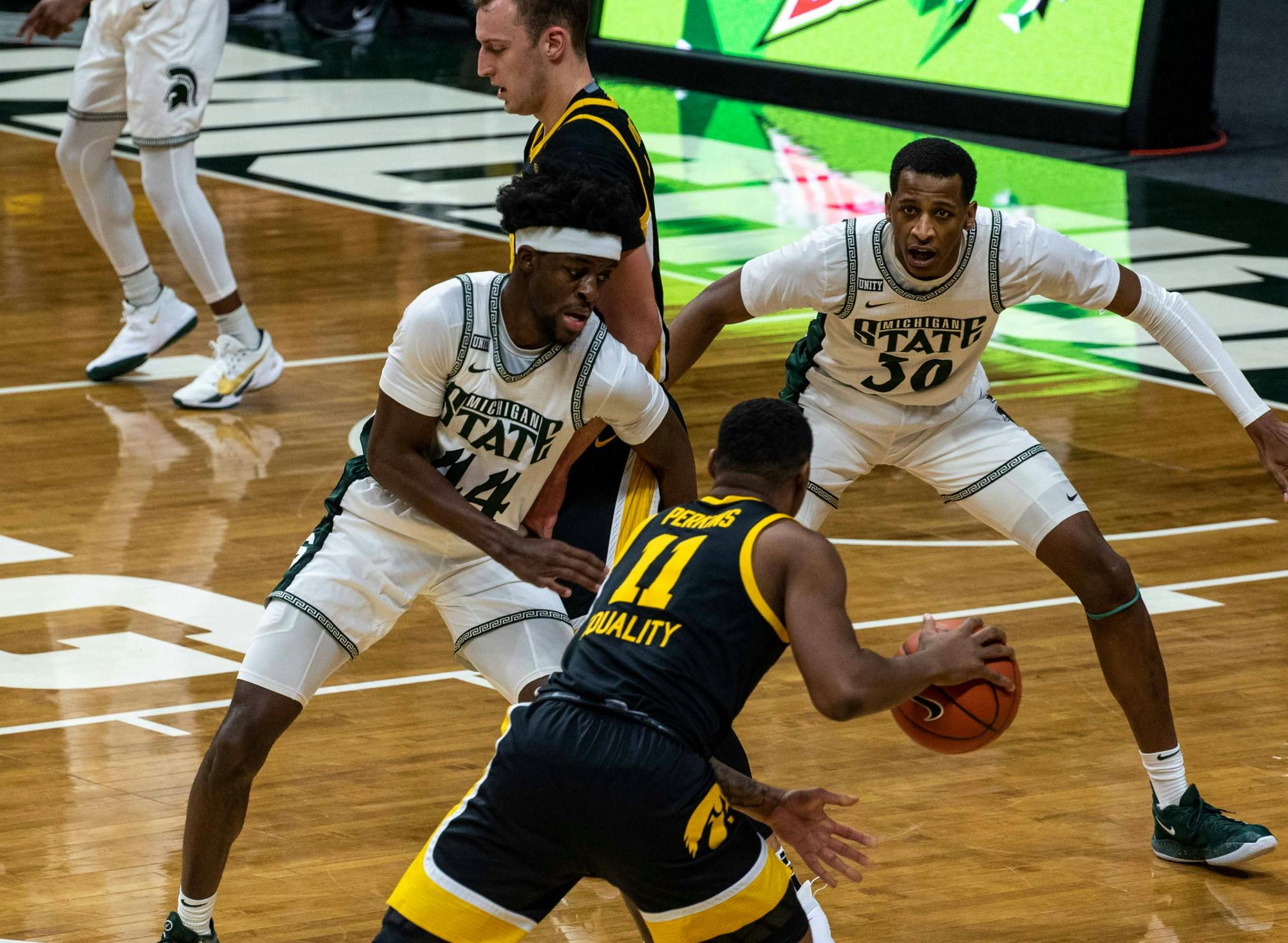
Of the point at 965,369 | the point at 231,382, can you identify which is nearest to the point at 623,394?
the point at 965,369

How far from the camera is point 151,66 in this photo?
791cm

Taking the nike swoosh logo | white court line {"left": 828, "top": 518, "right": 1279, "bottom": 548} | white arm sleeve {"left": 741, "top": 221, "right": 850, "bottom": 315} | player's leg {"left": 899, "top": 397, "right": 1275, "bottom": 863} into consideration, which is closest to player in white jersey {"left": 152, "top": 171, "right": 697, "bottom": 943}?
white arm sleeve {"left": 741, "top": 221, "right": 850, "bottom": 315}

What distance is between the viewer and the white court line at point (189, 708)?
18.0 feet

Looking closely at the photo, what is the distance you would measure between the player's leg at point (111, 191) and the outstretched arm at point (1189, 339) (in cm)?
442

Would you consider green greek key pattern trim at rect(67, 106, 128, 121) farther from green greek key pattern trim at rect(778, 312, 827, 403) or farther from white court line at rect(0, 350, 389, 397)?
green greek key pattern trim at rect(778, 312, 827, 403)

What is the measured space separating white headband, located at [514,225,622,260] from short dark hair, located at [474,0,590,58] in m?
0.69

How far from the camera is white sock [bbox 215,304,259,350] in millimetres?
8242

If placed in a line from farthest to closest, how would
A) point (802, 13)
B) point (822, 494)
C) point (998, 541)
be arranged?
point (802, 13)
point (998, 541)
point (822, 494)

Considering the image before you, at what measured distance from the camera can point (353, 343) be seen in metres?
9.34

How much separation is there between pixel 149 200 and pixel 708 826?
18.3ft

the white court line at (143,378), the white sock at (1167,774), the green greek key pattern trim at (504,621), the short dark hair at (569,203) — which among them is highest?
the short dark hair at (569,203)

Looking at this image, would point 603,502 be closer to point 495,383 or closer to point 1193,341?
point 495,383

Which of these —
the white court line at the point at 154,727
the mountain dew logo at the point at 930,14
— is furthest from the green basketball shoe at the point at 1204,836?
the mountain dew logo at the point at 930,14

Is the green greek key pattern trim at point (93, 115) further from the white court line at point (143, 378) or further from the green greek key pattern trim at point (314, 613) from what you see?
the green greek key pattern trim at point (314, 613)
